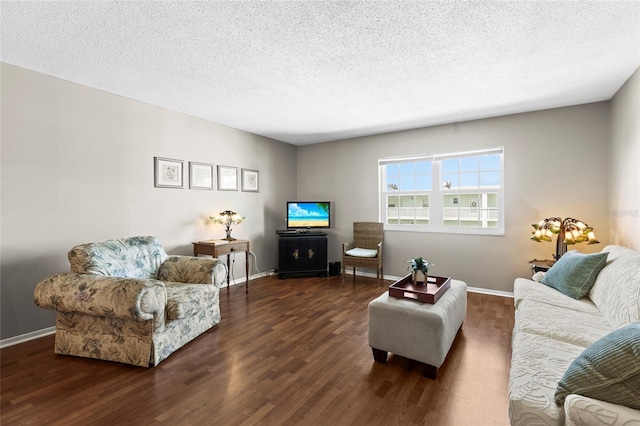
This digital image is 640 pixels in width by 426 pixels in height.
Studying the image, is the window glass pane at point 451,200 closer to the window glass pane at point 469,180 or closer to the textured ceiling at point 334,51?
the window glass pane at point 469,180

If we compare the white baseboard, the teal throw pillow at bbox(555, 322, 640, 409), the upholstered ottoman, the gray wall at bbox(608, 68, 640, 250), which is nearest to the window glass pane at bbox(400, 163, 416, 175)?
the gray wall at bbox(608, 68, 640, 250)

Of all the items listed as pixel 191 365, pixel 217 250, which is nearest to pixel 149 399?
pixel 191 365

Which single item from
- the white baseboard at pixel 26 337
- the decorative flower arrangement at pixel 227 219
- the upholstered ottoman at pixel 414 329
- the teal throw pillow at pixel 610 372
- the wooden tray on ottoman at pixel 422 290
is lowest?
the white baseboard at pixel 26 337

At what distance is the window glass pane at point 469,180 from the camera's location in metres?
4.31

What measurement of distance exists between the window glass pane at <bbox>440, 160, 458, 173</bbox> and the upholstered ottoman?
2.62 m

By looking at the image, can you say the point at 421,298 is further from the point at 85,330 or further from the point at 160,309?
the point at 85,330

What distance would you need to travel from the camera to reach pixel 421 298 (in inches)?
90.0

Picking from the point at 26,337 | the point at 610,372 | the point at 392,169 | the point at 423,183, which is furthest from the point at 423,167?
the point at 26,337

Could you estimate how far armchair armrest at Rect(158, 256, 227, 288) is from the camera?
2.93m

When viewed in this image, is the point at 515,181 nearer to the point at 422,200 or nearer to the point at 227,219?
the point at 422,200

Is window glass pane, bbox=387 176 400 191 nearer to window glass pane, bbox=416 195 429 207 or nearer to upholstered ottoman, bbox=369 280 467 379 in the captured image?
window glass pane, bbox=416 195 429 207

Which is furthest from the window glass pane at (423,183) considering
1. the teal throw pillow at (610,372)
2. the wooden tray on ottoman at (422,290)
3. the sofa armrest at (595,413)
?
the sofa armrest at (595,413)

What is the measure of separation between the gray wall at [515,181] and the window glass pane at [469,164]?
0.19 metres

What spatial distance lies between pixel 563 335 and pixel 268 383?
1.85 m
